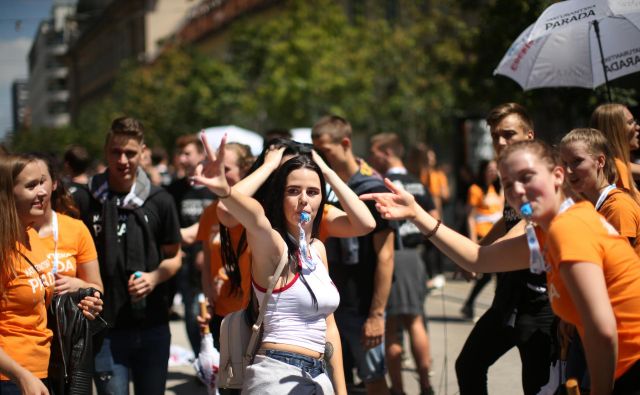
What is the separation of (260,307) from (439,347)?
5.73 m

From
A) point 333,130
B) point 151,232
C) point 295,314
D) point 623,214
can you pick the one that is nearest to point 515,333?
point 623,214

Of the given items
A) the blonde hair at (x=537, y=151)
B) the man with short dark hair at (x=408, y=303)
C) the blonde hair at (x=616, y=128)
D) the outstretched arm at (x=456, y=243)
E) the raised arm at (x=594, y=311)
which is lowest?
the man with short dark hair at (x=408, y=303)

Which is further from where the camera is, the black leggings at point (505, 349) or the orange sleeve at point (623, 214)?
the black leggings at point (505, 349)

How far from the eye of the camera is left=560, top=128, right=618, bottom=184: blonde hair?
4473 mm

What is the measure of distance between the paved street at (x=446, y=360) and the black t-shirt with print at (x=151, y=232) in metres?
1.89

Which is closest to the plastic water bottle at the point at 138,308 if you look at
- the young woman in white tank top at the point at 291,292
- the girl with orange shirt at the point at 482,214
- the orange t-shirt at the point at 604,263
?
the young woman in white tank top at the point at 291,292

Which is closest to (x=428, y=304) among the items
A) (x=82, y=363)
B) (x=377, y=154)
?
(x=377, y=154)

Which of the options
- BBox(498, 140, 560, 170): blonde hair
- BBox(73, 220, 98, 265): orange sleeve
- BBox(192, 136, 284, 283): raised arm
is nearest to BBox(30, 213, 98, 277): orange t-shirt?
BBox(73, 220, 98, 265): orange sleeve

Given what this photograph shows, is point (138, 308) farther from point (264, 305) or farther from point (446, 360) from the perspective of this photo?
point (446, 360)

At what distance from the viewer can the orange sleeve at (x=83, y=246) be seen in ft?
16.1

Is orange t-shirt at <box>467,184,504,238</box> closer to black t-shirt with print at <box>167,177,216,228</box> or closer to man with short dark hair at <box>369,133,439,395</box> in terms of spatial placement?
man with short dark hair at <box>369,133,439,395</box>

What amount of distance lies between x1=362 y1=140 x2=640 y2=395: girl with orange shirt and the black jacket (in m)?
2.22

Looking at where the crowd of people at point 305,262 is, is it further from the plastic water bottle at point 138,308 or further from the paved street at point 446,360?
the paved street at point 446,360

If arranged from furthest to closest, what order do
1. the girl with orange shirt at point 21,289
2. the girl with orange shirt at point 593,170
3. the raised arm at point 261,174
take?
the girl with orange shirt at point 593,170, the raised arm at point 261,174, the girl with orange shirt at point 21,289
